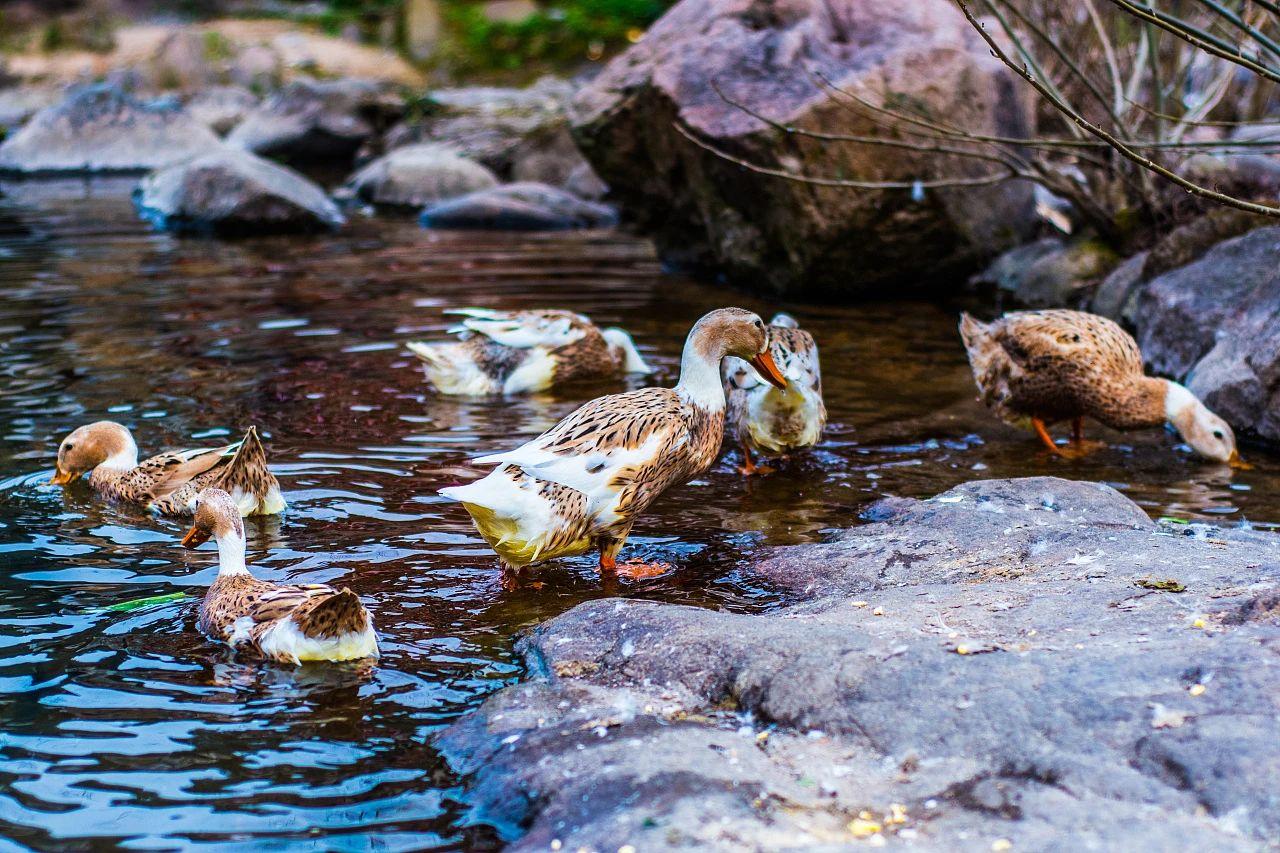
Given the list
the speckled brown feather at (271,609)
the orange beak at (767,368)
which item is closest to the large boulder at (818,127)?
the orange beak at (767,368)

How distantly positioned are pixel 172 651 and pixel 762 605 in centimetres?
215

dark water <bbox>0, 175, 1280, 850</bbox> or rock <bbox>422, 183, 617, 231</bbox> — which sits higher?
rock <bbox>422, 183, 617, 231</bbox>

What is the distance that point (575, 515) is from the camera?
17.5 feet

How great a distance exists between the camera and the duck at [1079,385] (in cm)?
761

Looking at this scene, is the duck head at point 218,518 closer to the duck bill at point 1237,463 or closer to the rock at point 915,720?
the rock at point 915,720

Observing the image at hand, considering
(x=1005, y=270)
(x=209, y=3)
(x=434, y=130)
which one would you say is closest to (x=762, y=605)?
(x=1005, y=270)

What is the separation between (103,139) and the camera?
22.5 m

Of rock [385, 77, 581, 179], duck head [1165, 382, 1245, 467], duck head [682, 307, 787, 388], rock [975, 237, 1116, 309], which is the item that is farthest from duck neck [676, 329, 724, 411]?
rock [385, 77, 581, 179]

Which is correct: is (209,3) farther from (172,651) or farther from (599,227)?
(172,651)

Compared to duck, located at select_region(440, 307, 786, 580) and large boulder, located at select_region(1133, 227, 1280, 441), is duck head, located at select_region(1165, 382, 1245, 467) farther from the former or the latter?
duck, located at select_region(440, 307, 786, 580)

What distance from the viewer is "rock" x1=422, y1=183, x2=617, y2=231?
16.9m

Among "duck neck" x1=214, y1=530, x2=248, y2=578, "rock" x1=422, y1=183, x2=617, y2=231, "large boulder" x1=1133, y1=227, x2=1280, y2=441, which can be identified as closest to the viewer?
"duck neck" x1=214, y1=530, x2=248, y2=578

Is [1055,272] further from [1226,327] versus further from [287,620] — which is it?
[287,620]

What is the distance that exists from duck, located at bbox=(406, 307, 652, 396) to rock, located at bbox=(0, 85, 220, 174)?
48.5 feet
